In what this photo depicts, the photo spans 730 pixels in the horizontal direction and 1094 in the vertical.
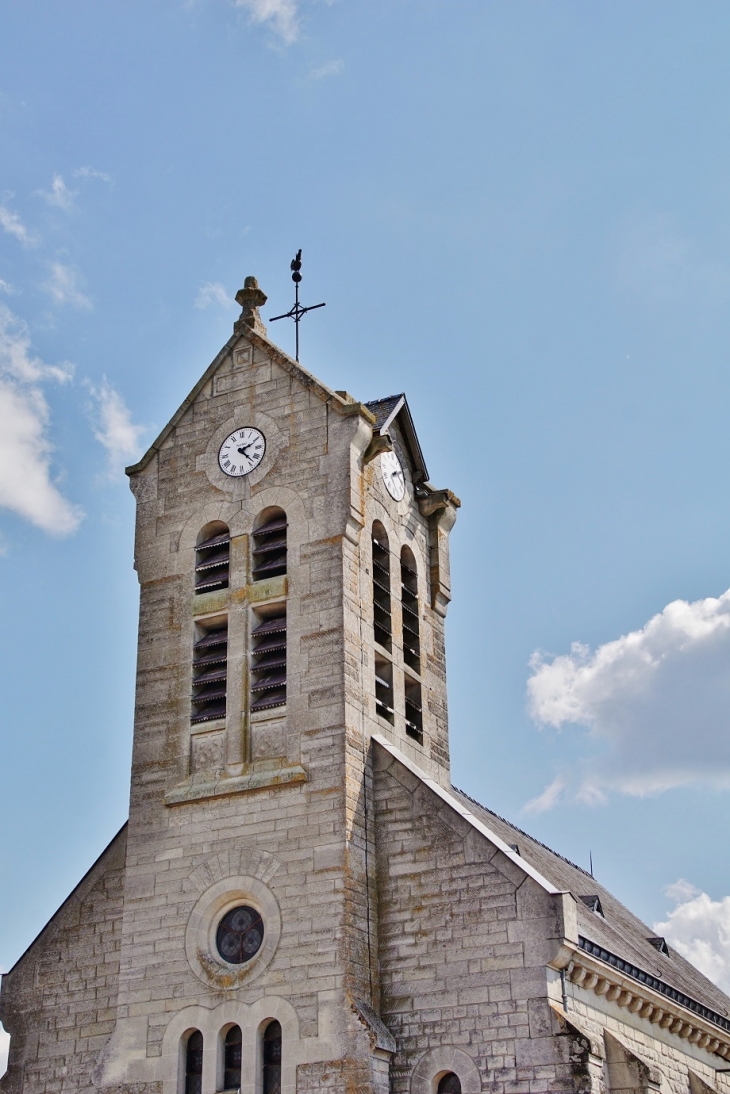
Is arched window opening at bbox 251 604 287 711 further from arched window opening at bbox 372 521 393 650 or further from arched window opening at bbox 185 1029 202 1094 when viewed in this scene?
arched window opening at bbox 185 1029 202 1094

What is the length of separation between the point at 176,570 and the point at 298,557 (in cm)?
283

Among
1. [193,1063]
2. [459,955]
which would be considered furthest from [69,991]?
[459,955]

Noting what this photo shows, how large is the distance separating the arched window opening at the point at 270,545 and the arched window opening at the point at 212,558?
619 millimetres

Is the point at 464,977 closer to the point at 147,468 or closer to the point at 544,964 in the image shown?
the point at 544,964

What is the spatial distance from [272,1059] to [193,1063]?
5.29 ft

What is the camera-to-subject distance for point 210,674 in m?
25.8

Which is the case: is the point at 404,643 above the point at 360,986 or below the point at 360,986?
above

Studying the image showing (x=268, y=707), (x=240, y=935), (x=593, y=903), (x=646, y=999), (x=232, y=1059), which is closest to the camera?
(x=232, y=1059)

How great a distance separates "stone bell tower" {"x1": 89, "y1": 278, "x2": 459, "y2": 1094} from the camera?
22.5 metres

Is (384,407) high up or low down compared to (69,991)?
up

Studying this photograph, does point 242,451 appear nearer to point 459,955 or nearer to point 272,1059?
point 459,955

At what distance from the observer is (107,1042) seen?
78.6 feet

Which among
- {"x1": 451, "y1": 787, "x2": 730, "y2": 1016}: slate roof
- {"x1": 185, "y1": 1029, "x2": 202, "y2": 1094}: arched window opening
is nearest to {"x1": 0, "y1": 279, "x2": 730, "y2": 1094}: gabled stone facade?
{"x1": 185, "y1": 1029, "x2": 202, "y2": 1094}: arched window opening

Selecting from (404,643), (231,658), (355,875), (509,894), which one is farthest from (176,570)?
(509,894)
